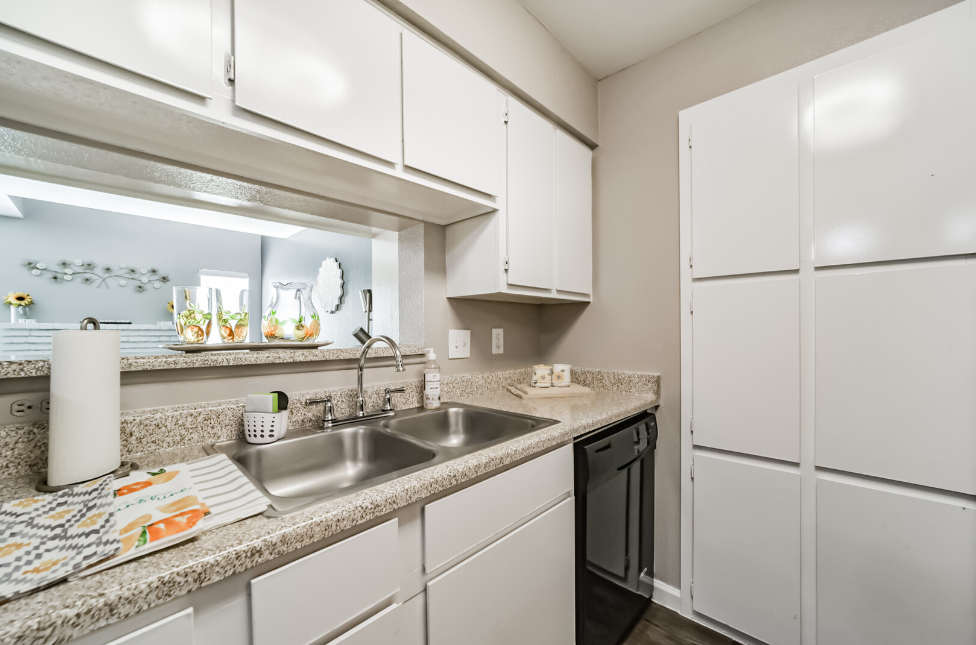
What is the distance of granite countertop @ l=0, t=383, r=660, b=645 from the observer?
1.45 ft

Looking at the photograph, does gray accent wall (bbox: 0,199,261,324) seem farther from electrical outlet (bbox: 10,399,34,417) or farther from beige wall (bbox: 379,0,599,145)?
A: beige wall (bbox: 379,0,599,145)

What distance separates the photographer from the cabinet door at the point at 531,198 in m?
1.56

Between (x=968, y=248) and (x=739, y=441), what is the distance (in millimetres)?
890

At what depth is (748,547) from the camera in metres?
1.51

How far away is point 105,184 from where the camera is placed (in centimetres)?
110

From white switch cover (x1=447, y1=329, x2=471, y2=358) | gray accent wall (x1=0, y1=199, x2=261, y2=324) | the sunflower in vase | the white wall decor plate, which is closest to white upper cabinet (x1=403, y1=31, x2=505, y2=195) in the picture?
white switch cover (x1=447, y1=329, x2=471, y2=358)

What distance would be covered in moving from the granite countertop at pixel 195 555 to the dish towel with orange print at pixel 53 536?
0.06 feet

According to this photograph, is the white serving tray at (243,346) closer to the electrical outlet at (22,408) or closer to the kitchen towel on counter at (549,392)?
the electrical outlet at (22,408)

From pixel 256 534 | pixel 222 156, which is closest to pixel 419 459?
pixel 256 534

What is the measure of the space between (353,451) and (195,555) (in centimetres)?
71

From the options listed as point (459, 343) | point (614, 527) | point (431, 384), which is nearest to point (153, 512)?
point (431, 384)

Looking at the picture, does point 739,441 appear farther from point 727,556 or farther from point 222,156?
point 222,156

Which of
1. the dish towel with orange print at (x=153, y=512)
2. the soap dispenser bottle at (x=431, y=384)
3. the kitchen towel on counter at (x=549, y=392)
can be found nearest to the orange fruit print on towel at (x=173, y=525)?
the dish towel with orange print at (x=153, y=512)

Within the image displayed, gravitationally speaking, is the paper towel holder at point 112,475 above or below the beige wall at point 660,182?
below
